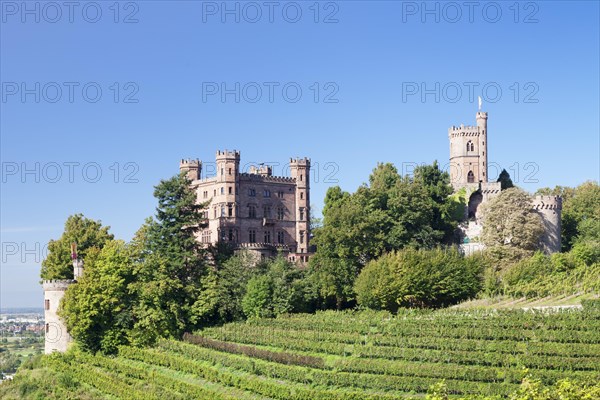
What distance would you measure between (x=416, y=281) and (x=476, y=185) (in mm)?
18510

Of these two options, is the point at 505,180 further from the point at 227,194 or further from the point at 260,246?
the point at 227,194

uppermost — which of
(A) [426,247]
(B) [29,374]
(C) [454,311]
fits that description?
(A) [426,247]

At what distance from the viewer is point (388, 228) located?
65.0 meters

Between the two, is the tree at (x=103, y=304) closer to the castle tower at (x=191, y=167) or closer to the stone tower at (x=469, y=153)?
the castle tower at (x=191, y=167)

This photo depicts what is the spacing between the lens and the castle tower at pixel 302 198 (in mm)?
71812

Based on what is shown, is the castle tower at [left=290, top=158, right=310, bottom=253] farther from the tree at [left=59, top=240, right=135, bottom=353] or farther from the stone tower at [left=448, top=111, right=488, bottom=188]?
the tree at [left=59, top=240, right=135, bottom=353]

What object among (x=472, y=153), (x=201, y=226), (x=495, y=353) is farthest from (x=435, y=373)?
(x=472, y=153)

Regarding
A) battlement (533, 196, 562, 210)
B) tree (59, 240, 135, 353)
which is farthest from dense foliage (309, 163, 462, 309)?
tree (59, 240, 135, 353)

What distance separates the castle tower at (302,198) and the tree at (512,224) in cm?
1475

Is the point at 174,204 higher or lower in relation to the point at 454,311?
higher

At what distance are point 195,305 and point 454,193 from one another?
25.5 m

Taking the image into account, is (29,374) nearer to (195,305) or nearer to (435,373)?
(195,305)

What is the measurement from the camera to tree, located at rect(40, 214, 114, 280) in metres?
67.7

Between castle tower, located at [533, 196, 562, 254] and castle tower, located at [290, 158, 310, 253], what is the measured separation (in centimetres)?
1815
